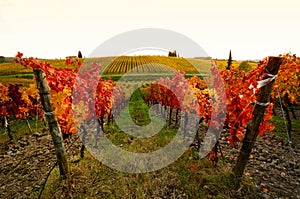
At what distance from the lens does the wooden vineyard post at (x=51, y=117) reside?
148 inches

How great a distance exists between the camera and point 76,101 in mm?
5688

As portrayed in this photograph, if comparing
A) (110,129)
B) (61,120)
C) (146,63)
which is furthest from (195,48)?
(146,63)

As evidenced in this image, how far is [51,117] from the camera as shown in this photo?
3.98m

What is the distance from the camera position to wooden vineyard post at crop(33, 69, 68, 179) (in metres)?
3.76

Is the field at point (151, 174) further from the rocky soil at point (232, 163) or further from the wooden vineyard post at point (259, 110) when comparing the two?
the wooden vineyard post at point (259, 110)

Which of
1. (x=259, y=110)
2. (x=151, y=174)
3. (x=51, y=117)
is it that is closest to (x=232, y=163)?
(x=151, y=174)

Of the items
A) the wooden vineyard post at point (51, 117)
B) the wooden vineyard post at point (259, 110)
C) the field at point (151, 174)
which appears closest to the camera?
the wooden vineyard post at point (259, 110)

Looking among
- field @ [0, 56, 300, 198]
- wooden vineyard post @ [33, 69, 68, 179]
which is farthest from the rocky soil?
wooden vineyard post @ [33, 69, 68, 179]

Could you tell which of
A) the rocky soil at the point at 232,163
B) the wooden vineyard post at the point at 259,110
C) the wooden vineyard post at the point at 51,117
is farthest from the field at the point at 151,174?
the wooden vineyard post at the point at 259,110

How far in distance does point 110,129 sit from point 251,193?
7.00m

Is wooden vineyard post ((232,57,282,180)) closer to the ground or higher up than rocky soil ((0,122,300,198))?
higher up

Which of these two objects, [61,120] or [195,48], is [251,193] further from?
[61,120]

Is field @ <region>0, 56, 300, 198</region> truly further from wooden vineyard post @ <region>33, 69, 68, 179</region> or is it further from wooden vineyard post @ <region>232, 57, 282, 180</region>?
wooden vineyard post @ <region>232, 57, 282, 180</region>

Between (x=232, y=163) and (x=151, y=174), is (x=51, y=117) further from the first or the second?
(x=232, y=163)
